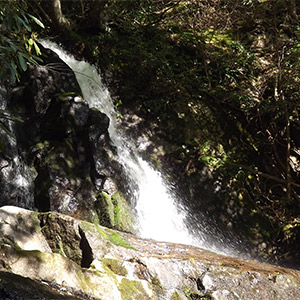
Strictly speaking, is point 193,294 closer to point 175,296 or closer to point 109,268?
point 175,296

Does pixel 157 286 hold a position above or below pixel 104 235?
below

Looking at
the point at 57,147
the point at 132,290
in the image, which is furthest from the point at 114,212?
the point at 132,290

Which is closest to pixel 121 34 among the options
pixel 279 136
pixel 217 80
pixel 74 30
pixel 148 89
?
pixel 74 30

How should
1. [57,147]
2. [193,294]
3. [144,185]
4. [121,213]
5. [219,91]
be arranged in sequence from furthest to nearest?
[219,91]
[144,185]
[57,147]
[121,213]
[193,294]

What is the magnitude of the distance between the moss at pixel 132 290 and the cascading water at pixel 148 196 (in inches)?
104

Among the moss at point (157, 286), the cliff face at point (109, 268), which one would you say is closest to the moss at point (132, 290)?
the cliff face at point (109, 268)

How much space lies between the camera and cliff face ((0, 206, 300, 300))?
2797 millimetres

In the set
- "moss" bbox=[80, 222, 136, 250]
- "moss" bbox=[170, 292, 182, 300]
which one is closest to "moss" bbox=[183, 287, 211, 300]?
"moss" bbox=[170, 292, 182, 300]

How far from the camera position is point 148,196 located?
6723 millimetres

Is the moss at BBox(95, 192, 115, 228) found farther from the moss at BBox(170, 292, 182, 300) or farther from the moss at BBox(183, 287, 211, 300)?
the moss at BBox(170, 292, 182, 300)

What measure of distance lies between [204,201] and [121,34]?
5.21 m

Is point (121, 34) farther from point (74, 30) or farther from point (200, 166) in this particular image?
point (200, 166)

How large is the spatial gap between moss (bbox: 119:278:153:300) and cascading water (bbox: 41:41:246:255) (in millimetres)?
2651

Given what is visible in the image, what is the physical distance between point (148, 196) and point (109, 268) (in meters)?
3.34
